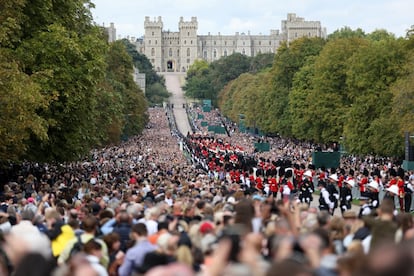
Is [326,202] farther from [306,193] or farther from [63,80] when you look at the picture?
[63,80]

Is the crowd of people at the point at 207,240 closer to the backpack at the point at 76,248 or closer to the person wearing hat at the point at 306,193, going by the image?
the backpack at the point at 76,248

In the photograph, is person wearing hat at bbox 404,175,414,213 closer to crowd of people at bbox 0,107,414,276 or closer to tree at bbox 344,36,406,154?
crowd of people at bbox 0,107,414,276

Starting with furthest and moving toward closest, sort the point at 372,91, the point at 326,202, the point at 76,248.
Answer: the point at 372,91 → the point at 326,202 → the point at 76,248

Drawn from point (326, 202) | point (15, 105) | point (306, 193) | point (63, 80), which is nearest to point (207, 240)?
point (326, 202)

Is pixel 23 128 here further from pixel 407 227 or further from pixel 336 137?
pixel 336 137

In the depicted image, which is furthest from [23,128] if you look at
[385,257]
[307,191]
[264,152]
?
[264,152]

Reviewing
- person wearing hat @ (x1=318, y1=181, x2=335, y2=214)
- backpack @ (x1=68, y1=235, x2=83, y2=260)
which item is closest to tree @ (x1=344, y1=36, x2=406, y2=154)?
person wearing hat @ (x1=318, y1=181, x2=335, y2=214)

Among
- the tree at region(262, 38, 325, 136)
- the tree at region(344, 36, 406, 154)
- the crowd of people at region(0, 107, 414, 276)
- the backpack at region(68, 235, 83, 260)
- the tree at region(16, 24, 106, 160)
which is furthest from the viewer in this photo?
the tree at region(262, 38, 325, 136)

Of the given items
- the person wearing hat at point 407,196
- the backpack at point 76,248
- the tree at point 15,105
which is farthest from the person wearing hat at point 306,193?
the backpack at point 76,248

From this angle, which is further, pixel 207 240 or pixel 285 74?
pixel 285 74

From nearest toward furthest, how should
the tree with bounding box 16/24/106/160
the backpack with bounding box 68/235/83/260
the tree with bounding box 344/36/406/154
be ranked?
the backpack with bounding box 68/235/83/260
the tree with bounding box 16/24/106/160
the tree with bounding box 344/36/406/154

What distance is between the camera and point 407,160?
45.1 m

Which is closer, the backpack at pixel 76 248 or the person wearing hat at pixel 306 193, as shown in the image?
the backpack at pixel 76 248

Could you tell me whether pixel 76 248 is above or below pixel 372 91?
below
